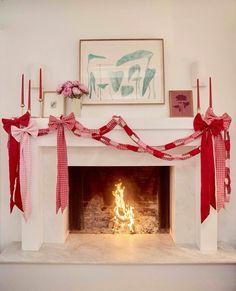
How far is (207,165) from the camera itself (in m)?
2.22

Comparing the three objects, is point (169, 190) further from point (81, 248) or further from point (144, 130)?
point (81, 248)

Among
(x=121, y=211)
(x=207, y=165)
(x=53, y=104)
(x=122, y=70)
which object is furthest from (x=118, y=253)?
(x=122, y=70)

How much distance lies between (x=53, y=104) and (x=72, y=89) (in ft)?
0.84

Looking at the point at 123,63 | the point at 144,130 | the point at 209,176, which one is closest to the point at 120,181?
the point at 144,130

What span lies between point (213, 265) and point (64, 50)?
1902 mm

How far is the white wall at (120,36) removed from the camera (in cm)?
257

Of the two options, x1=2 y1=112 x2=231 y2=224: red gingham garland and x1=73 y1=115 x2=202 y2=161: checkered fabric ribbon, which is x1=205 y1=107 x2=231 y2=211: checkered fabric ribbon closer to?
x1=2 y1=112 x2=231 y2=224: red gingham garland

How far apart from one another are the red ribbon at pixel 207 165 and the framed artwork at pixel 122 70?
47 cm

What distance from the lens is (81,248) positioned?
7.82ft

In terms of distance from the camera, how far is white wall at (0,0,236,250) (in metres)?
2.57

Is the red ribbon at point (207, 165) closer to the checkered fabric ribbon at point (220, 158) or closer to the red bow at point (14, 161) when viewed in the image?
the checkered fabric ribbon at point (220, 158)

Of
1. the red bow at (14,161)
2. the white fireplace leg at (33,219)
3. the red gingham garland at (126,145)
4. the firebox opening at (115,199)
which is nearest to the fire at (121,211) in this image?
the firebox opening at (115,199)

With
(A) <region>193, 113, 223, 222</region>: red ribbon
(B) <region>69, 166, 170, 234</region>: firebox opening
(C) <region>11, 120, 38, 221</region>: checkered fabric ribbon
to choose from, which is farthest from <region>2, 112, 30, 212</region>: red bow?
(A) <region>193, 113, 223, 222</region>: red ribbon

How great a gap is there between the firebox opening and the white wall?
467 mm
